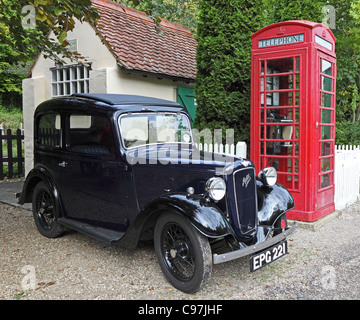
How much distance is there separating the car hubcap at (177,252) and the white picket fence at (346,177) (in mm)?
3897

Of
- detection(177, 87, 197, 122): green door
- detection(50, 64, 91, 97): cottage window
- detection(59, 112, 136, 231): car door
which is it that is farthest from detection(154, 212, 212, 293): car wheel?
detection(177, 87, 197, 122): green door

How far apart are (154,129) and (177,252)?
1664mm

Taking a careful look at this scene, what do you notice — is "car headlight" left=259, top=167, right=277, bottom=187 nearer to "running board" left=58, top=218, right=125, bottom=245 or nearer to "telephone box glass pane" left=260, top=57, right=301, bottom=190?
"telephone box glass pane" left=260, top=57, right=301, bottom=190

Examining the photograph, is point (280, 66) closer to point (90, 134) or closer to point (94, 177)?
point (90, 134)

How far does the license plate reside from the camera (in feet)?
10.6

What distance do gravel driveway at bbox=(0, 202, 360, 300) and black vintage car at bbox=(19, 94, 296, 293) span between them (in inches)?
11.6

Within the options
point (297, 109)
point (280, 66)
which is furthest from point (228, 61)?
point (297, 109)

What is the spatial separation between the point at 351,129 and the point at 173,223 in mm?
9288

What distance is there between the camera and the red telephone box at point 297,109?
17.1 feet

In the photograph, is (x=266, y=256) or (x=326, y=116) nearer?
(x=266, y=256)

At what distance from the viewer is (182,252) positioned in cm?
343
